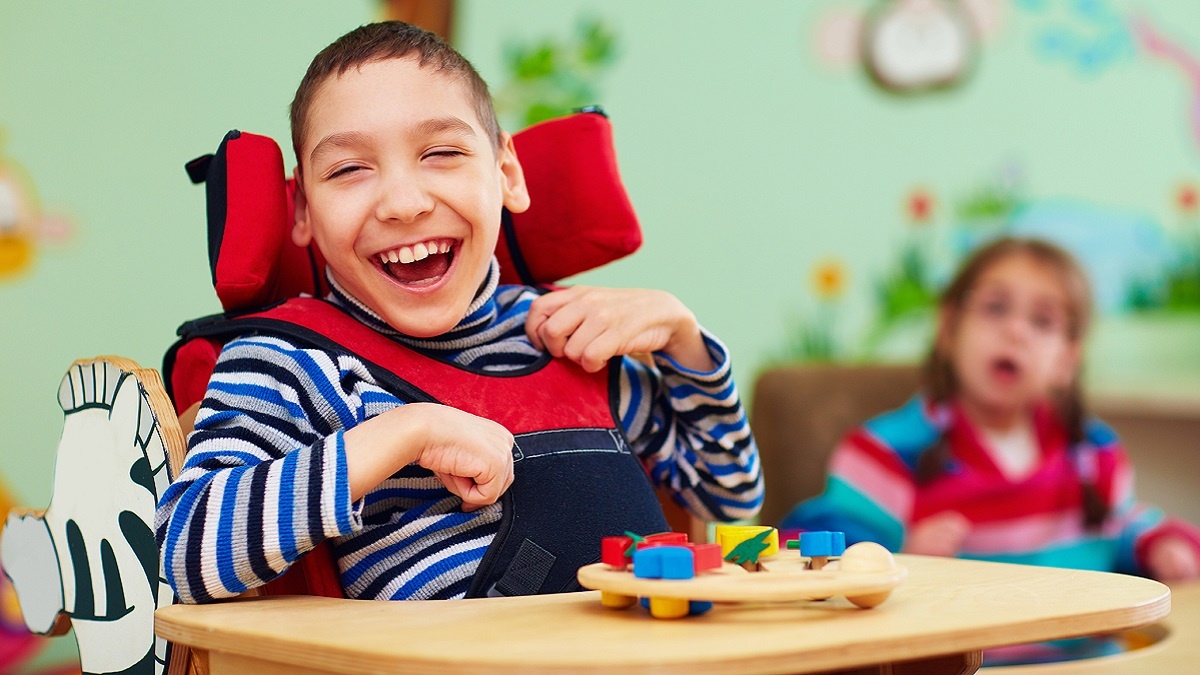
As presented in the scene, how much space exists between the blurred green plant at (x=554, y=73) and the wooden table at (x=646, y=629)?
138 cm

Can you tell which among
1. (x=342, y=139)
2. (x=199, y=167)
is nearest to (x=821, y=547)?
(x=342, y=139)

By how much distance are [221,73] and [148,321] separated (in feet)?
1.27

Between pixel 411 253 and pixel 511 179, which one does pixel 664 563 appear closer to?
pixel 411 253

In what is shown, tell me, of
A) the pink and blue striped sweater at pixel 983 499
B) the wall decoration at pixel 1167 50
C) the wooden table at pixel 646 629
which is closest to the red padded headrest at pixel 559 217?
the wooden table at pixel 646 629

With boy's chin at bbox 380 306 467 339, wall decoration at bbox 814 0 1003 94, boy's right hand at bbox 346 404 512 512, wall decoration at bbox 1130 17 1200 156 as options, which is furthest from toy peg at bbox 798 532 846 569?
wall decoration at bbox 1130 17 1200 156

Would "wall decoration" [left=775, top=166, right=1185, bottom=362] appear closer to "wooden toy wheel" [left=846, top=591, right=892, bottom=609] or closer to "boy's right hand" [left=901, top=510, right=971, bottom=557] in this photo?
"boy's right hand" [left=901, top=510, right=971, bottom=557]

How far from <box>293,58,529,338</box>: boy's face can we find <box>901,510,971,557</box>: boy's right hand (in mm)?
1228

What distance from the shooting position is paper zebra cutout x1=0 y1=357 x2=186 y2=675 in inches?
32.7

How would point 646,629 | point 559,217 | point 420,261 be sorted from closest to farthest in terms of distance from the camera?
point 646,629 < point 420,261 < point 559,217

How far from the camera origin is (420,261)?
95 cm

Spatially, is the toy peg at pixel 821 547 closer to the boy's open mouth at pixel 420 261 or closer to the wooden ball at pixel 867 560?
the wooden ball at pixel 867 560

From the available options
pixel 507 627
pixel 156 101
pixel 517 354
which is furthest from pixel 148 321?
pixel 507 627

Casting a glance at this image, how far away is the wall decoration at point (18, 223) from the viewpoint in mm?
1719

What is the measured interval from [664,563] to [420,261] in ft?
1.29
